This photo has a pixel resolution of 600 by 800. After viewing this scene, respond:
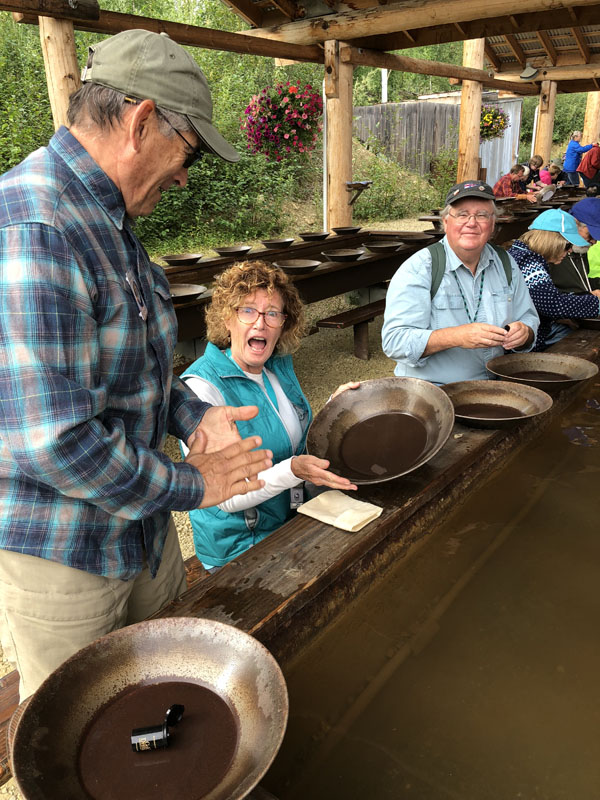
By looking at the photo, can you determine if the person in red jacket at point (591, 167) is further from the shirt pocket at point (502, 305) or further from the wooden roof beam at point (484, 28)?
the shirt pocket at point (502, 305)

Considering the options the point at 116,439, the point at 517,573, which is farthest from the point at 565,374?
the point at 116,439

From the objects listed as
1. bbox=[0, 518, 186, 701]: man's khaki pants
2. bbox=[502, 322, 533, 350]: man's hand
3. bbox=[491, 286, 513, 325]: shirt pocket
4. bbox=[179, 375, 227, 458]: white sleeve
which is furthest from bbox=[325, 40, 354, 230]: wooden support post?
bbox=[0, 518, 186, 701]: man's khaki pants

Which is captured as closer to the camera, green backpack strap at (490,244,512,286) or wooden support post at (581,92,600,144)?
green backpack strap at (490,244,512,286)

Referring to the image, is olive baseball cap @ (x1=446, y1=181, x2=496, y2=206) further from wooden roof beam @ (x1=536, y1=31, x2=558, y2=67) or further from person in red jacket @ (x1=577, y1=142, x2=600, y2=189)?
person in red jacket @ (x1=577, y1=142, x2=600, y2=189)

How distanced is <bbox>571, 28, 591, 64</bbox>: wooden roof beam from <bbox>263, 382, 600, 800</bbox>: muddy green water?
11580 millimetres

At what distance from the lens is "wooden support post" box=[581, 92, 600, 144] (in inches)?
557

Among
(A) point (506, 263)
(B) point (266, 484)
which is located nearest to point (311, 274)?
(A) point (506, 263)

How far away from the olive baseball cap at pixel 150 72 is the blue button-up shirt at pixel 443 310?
1640 millimetres

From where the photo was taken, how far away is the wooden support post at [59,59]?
4.13 metres

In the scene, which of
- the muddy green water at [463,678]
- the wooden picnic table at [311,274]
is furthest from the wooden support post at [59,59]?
the muddy green water at [463,678]

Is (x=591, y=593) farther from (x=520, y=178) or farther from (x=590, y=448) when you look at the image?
(x=520, y=178)

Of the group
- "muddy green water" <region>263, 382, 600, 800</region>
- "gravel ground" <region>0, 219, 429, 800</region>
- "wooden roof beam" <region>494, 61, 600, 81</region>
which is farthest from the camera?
"wooden roof beam" <region>494, 61, 600, 81</region>

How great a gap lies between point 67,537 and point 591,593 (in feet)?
4.42

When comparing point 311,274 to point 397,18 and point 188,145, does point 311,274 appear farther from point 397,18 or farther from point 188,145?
point 397,18
